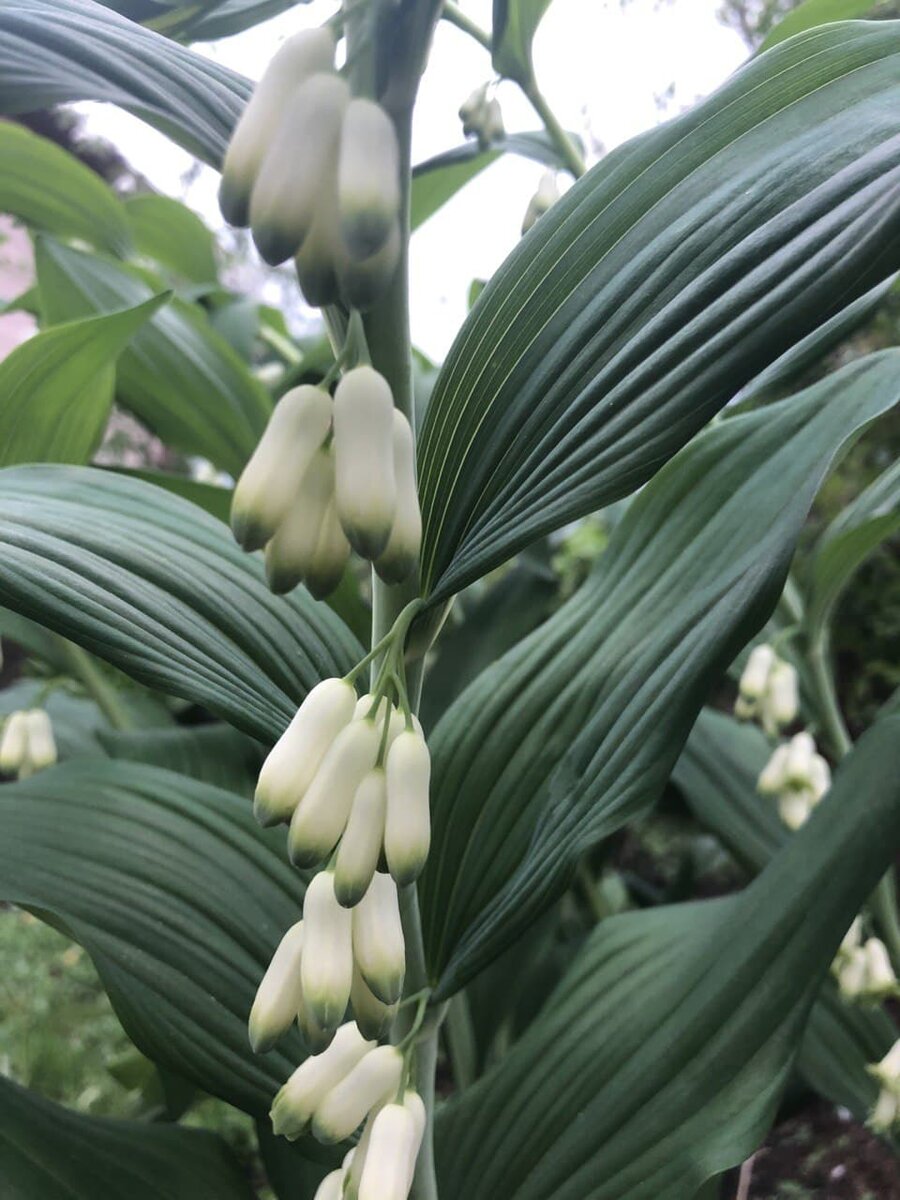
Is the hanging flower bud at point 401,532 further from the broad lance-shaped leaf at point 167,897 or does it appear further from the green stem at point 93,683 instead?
the green stem at point 93,683

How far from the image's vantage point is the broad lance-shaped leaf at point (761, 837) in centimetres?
84

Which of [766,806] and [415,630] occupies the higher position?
[415,630]

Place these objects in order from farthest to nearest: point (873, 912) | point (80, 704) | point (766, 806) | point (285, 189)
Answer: point (80, 704) → point (766, 806) → point (873, 912) → point (285, 189)

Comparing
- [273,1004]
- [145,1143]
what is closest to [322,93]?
[273,1004]

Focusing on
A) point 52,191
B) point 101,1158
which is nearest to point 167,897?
point 101,1158

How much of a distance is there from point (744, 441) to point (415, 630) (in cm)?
31

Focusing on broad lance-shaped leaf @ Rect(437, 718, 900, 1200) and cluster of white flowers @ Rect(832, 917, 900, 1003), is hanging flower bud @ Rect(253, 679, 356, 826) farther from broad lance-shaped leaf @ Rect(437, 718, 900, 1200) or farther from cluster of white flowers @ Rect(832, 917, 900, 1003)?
cluster of white flowers @ Rect(832, 917, 900, 1003)

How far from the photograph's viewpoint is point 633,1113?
58 centimetres

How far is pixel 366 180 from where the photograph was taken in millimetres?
314

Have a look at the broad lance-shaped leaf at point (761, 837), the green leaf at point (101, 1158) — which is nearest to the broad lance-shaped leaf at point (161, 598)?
the green leaf at point (101, 1158)

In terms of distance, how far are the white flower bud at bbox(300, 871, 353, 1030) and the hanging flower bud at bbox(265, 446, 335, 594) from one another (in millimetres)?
133

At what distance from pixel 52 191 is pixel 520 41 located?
0.54m

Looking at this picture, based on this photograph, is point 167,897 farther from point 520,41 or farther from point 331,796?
point 520,41

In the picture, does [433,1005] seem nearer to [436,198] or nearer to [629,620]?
[629,620]
